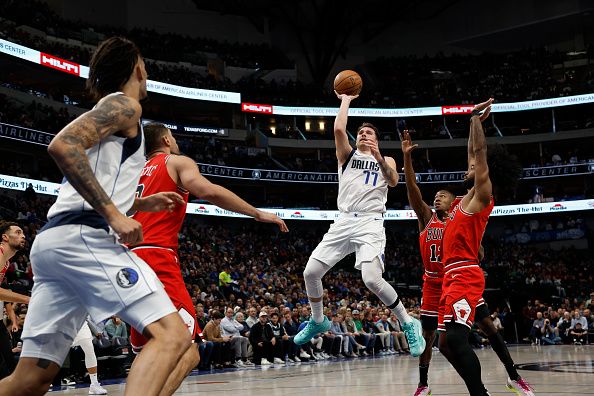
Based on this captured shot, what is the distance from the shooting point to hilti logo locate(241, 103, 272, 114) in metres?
41.9

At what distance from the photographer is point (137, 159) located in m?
3.71

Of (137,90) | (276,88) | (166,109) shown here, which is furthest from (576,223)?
(137,90)

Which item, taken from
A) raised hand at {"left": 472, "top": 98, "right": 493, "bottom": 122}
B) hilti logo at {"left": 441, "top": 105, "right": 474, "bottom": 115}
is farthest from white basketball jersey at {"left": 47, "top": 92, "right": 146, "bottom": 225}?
hilti logo at {"left": 441, "top": 105, "right": 474, "bottom": 115}

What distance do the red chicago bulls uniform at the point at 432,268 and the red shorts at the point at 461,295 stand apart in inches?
62.1

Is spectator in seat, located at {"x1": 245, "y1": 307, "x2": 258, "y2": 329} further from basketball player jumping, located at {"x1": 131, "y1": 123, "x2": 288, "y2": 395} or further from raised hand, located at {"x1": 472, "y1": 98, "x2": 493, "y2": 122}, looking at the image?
basketball player jumping, located at {"x1": 131, "y1": 123, "x2": 288, "y2": 395}

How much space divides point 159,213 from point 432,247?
3.86m

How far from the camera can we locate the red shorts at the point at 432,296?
792cm

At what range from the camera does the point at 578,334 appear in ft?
80.5

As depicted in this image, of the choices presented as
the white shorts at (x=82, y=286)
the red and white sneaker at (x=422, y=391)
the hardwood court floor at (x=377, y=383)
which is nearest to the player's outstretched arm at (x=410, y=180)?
the red and white sneaker at (x=422, y=391)

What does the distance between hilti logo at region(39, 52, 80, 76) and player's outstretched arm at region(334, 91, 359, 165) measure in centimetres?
2702

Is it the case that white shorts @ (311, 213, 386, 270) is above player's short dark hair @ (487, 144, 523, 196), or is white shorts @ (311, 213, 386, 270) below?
below

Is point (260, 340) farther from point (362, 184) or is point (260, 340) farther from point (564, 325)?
point (564, 325)

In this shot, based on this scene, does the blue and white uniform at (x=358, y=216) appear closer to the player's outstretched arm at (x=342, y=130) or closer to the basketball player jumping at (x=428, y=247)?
the player's outstretched arm at (x=342, y=130)

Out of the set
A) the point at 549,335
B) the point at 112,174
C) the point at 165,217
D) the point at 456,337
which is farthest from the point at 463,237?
the point at 549,335
